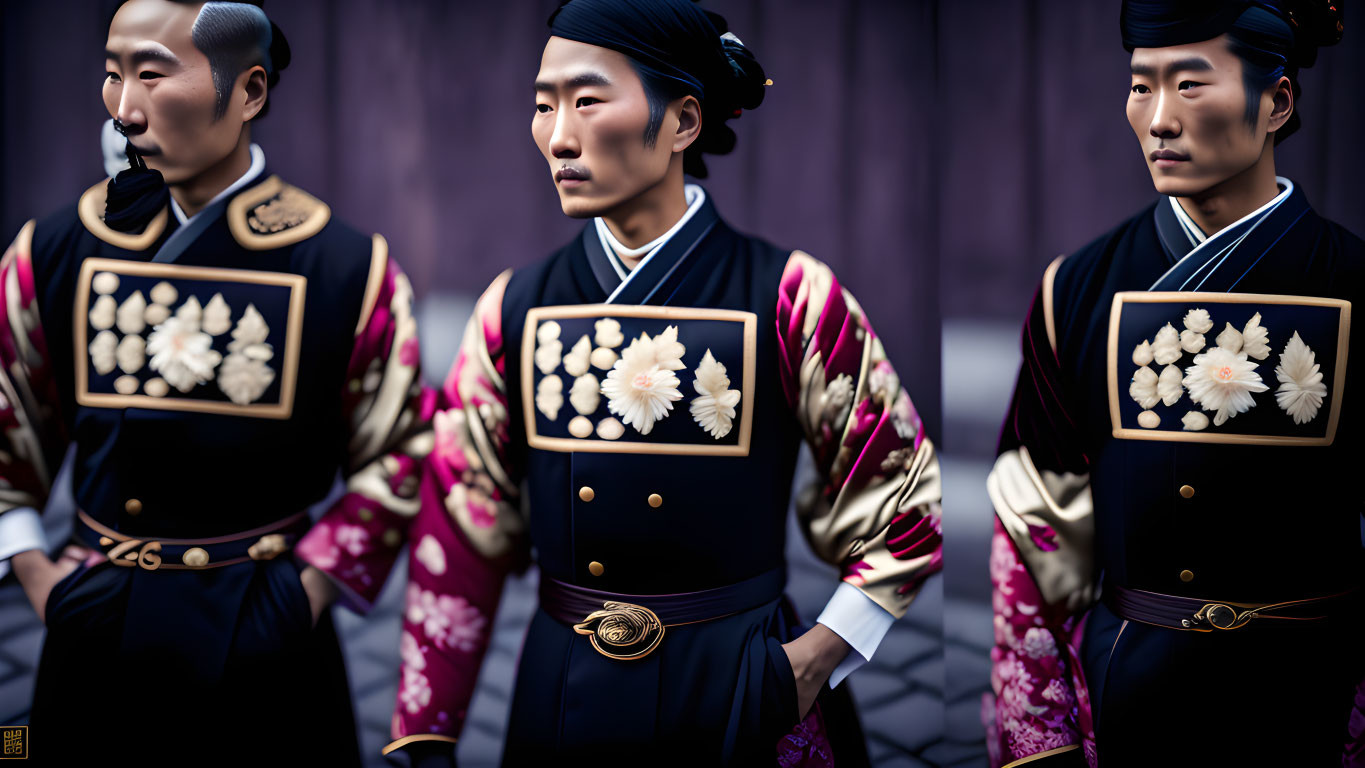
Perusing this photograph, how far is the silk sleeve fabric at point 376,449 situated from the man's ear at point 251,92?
41 centimetres

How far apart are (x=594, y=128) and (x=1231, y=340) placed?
1.33 meters

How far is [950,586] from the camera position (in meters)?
2.95

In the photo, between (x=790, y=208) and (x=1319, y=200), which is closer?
(x=1319, y=200)

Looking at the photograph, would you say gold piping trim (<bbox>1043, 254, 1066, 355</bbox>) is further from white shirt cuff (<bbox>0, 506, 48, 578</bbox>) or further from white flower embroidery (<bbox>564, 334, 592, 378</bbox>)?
white shirt cuff (<bbox>0, 506, 48, 578</bbox>)

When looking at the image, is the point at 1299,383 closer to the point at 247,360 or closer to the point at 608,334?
the point at 608,334

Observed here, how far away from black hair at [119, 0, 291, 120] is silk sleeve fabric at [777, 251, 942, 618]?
128 cm

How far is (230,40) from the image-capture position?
7.50 ft

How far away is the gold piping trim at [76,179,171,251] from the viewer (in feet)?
7.58

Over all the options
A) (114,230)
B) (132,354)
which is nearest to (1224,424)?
(132,354)

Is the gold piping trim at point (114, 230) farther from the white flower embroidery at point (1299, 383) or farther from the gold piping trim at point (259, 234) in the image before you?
the white flower embroidery at point (1299, 383)

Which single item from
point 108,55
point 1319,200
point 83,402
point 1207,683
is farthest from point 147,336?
point 1319,200

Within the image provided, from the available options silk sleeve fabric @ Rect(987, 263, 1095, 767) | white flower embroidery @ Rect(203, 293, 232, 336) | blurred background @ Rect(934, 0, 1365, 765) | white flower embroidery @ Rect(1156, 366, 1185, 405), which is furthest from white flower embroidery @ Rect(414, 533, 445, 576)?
white flower embroidery @ Rect(1156, 366, 1185, 405)

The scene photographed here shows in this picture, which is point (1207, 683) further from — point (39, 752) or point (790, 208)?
point (39, 752)

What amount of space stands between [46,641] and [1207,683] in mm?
2463
